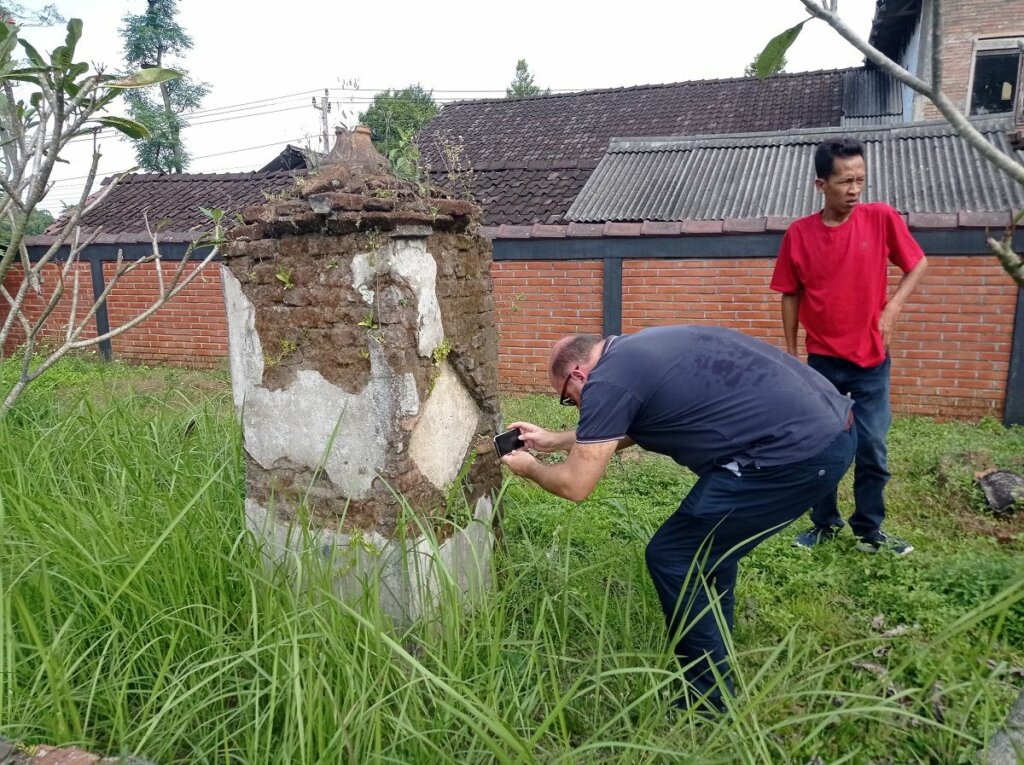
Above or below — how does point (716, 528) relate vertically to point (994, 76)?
below

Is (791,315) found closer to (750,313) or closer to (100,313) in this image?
(750,313)

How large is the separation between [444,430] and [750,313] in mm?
4967

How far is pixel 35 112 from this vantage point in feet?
8.48

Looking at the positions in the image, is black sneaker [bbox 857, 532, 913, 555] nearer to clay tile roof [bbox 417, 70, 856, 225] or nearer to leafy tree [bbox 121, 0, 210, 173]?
clay tile roof [bbox 417, 70, 856, 225]

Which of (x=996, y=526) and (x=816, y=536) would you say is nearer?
(x=816, y=536)

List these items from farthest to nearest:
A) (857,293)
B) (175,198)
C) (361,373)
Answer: (175,198), (857,293), (361,373)

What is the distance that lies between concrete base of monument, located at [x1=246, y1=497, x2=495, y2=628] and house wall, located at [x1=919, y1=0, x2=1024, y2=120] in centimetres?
1227

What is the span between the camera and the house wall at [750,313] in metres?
6.00

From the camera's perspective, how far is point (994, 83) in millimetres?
11711

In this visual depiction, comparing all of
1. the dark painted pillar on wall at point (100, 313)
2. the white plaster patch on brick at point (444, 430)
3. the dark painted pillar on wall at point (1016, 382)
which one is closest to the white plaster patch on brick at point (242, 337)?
the white plaster patch on brick at point (444, 430)

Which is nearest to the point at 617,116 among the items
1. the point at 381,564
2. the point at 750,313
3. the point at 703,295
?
the point at 703,295

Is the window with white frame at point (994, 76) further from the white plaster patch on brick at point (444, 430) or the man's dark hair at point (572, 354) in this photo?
the white plaster patch on brick at point (444, 430)

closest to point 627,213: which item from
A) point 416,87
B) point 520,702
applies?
point 520,702

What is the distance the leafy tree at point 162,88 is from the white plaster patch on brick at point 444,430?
2332cm
